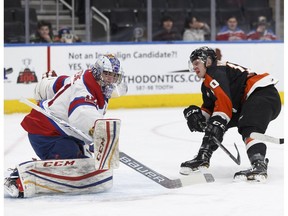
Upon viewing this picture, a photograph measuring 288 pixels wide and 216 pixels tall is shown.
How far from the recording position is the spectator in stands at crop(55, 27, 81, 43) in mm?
8221

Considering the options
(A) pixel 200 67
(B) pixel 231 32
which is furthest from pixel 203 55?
(B) pixel 231 32

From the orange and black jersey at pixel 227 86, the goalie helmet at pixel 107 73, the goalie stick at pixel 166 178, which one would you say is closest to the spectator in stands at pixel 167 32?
the orange and black jersey at pixel 227 86

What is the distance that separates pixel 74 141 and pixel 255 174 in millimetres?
1010

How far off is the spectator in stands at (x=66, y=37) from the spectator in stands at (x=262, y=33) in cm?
205

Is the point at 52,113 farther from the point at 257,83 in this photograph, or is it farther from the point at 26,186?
the point at 257,83

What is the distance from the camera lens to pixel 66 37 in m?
8.25

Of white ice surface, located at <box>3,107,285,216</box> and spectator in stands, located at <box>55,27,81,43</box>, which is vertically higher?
spectator in stands, located at <box>55,27,81,43</box>

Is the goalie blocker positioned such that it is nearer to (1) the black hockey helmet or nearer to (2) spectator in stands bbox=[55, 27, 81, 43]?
(1) the black hockey helmet

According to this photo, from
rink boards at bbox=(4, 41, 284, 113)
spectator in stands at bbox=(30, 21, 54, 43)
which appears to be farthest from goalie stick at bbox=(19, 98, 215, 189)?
spectator in stands at bbox=(30, 21, 54, 43)

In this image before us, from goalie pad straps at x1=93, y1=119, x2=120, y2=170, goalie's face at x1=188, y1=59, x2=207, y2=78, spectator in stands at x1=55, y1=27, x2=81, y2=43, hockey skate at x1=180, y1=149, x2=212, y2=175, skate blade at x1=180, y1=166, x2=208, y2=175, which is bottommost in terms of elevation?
skate blade at x1=180, y1=166, x2=208, y2=175

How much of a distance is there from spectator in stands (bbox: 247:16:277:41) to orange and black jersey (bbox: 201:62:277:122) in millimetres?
4270

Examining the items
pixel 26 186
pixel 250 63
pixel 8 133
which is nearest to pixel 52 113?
pixel 26 186

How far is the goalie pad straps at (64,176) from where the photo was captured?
399cm

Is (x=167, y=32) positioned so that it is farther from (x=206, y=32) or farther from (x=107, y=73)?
(x=107, y=73)
